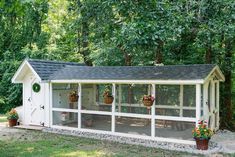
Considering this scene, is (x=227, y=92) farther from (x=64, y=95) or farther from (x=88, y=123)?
(x=64, y=95)

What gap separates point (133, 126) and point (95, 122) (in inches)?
69.4

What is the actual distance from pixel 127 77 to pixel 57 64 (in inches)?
176

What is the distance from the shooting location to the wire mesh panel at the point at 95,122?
1185 cm

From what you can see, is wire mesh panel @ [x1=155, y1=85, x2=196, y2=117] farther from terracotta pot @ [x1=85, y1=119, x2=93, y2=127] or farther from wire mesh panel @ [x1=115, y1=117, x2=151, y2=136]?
terracotta pot @ [x1=85, y1=119, x2=93, y2=127]

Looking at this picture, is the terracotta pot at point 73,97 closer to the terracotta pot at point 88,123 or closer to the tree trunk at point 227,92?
the terracotta pot at point 88,123

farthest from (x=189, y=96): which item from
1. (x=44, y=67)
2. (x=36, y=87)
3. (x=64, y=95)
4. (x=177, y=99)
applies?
(x=36, y=87)

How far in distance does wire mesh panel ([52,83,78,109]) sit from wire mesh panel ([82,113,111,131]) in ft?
2.84

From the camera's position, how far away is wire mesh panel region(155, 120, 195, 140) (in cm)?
1027

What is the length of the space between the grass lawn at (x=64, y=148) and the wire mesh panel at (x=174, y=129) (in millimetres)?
1533

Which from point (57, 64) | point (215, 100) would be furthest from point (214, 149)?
point (57, 64)

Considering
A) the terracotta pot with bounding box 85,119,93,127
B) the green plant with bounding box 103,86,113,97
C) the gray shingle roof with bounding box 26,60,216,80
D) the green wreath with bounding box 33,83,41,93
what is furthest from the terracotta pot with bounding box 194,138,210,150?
the green wreath with bounding box 33,83,41,93

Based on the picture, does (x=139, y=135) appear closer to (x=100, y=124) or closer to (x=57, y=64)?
(x=100, y=124)

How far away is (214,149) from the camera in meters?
8.82

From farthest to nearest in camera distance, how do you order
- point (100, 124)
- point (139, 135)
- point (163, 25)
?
point (100, 124)
point (139, 135)
point (163, 25)
